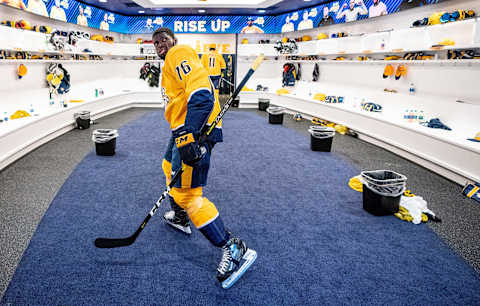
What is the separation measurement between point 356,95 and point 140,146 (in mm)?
4397

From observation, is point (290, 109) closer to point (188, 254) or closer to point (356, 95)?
point (356, 95)

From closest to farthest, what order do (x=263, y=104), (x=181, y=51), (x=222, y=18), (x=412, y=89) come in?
1. (x=181, y=51)
2. (x=412, y=89)
3. (x=263, y=104)
4. (x=222, y=18)

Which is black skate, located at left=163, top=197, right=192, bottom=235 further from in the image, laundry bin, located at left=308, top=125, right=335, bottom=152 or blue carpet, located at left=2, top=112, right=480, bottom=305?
laundry bin, located at left=308, top=125, right=335, bottom=152

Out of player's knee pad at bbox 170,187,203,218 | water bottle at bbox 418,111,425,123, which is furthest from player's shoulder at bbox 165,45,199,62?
water bottle at bbox 418,111,425,123

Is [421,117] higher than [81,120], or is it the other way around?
[421,117]

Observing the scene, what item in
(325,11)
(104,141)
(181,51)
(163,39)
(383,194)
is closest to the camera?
(181,51)

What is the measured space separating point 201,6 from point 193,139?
285 inches

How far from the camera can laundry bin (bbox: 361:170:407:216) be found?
8.09 feet

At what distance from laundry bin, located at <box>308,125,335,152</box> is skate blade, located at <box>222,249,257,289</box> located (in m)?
2.85

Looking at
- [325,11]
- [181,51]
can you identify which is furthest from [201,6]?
[181,51]

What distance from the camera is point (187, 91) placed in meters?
1.53

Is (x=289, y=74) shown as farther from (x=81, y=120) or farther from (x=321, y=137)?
(x=81, y=120)

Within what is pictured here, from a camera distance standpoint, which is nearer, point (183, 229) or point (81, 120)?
point (183, 229)

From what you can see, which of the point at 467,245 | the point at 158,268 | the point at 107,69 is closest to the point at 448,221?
the point at 467,245
